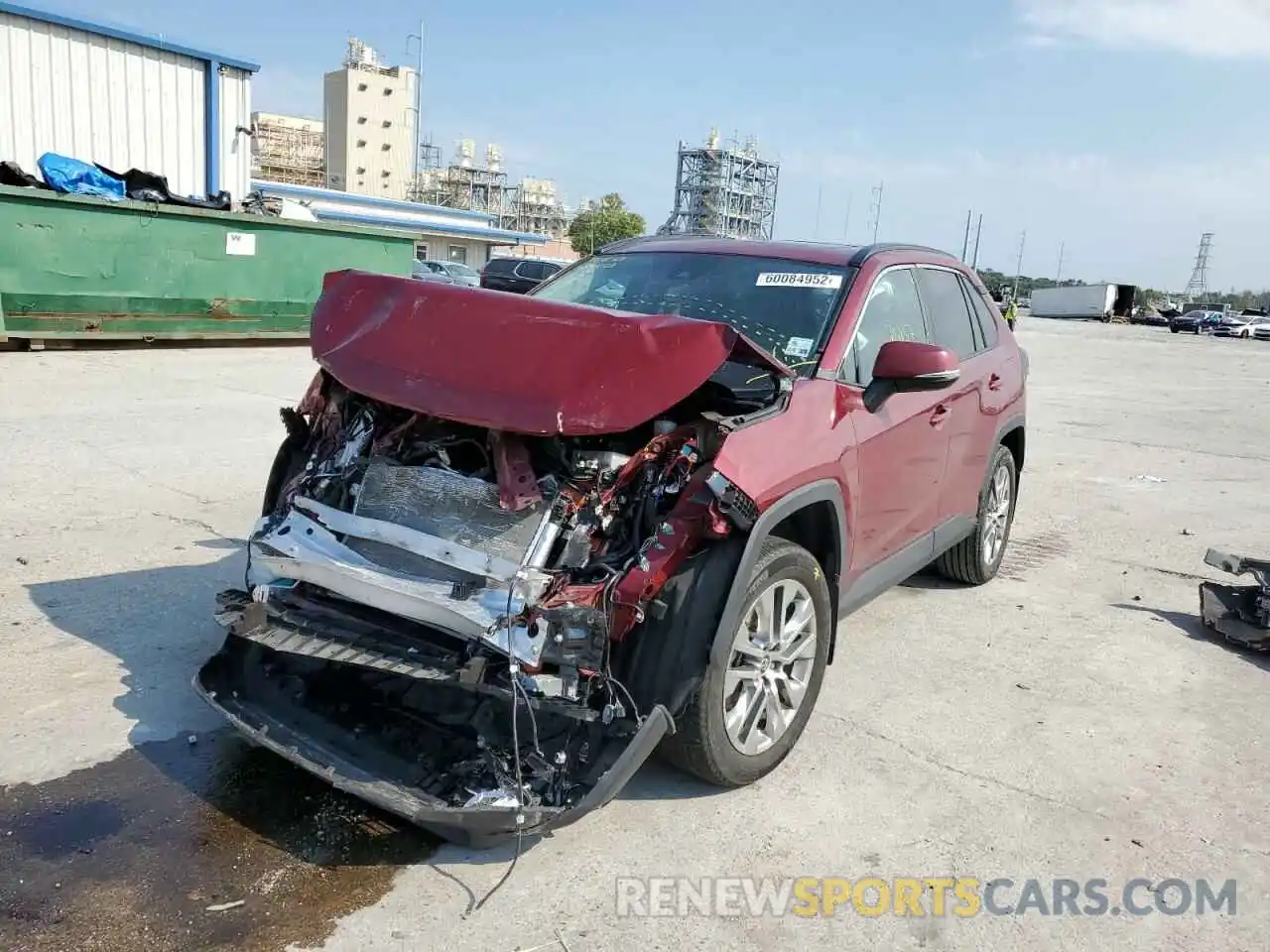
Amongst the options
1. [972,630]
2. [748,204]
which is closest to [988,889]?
[972,630]

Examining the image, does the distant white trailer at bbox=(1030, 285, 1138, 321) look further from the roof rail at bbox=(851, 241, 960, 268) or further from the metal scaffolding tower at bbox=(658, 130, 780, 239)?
the roof rail at bbox=(851, 241, 960, 268)

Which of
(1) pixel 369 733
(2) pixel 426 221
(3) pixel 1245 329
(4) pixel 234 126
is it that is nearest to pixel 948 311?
(1) pixel 369 733

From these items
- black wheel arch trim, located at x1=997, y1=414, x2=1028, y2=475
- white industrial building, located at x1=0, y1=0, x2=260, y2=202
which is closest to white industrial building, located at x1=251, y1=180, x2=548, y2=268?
white industrial building, located at x1=0, y1=0, x2=260, y2=202

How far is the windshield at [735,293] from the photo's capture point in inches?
157

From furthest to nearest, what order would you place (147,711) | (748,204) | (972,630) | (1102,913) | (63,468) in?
1. (748,204)
2. (63,468)
3. (972,630)
4. (147,711)
5. (1102,913)

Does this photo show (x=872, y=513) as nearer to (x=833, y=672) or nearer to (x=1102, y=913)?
(x=833, y=672)

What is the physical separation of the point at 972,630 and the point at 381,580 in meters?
3.22

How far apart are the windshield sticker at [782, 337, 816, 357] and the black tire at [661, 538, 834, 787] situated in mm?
842

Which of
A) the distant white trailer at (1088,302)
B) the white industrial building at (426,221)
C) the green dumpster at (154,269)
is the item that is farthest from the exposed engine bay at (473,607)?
the distant white trailer at (1088,302)

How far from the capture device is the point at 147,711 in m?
3.67

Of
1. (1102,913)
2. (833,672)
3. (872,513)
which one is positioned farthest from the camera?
(833,672)

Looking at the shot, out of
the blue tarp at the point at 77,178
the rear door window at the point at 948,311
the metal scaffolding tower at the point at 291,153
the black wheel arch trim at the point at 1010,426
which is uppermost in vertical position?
the metal scaffolding tower at the point at 291,153

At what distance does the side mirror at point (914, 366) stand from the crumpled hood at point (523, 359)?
46 cm

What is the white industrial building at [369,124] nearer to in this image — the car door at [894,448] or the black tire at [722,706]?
the car door at [894,448]
